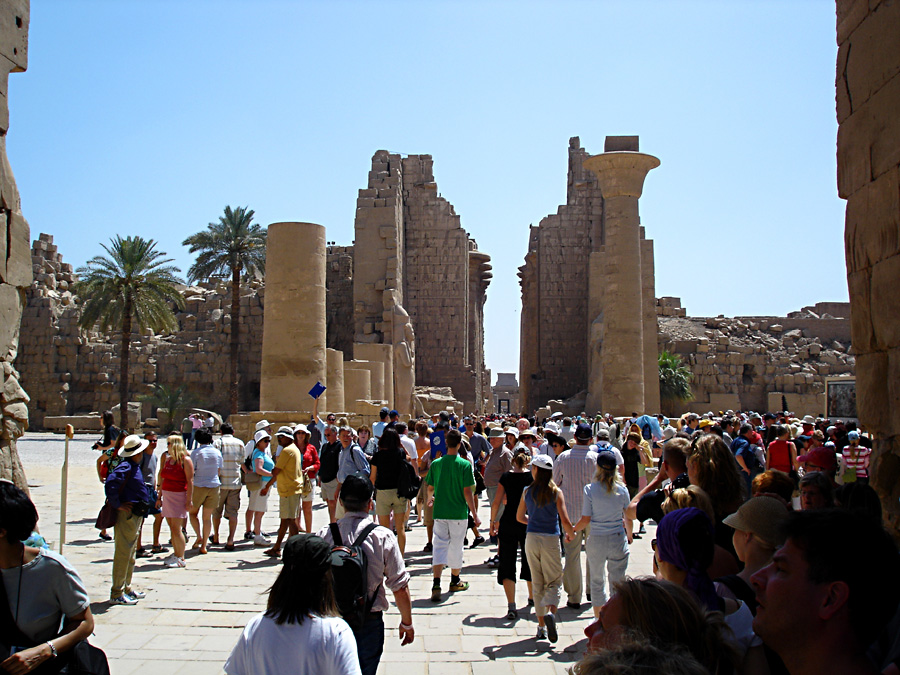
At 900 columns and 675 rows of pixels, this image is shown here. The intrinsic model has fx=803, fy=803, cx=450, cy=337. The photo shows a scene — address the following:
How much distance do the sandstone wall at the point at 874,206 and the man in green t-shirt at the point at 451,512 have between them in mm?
3955

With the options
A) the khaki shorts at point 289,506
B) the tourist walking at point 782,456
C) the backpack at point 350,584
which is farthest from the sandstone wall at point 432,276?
the backpack at point 350,584

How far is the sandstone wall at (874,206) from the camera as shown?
4660mm

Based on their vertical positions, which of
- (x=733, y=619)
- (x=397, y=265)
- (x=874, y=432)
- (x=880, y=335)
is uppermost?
(x=397, y=265)

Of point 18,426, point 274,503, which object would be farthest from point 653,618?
point 274,503

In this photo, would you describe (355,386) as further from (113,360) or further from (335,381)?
(113,360)

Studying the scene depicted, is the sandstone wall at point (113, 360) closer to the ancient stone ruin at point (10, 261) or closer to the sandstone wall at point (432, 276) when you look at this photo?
the sandstone wall at point (432, 276)

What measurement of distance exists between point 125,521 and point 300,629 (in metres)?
4.84

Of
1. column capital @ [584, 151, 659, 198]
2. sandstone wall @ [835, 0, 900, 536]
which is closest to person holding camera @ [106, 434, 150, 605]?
sandstone wall @ [835, 0, 900, 536]

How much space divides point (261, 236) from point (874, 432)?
26249mm

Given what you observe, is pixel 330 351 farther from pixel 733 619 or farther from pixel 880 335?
pixel 733 619

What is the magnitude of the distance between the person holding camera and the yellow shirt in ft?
7.23

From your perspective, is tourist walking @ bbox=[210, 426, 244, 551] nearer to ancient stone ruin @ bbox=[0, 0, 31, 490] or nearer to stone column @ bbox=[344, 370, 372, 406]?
ancient stone ruin @ bbox=[0, 0, 31, 490]

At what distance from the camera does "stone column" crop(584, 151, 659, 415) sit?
2153 cm

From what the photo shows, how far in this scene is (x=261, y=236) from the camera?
2909 cm
